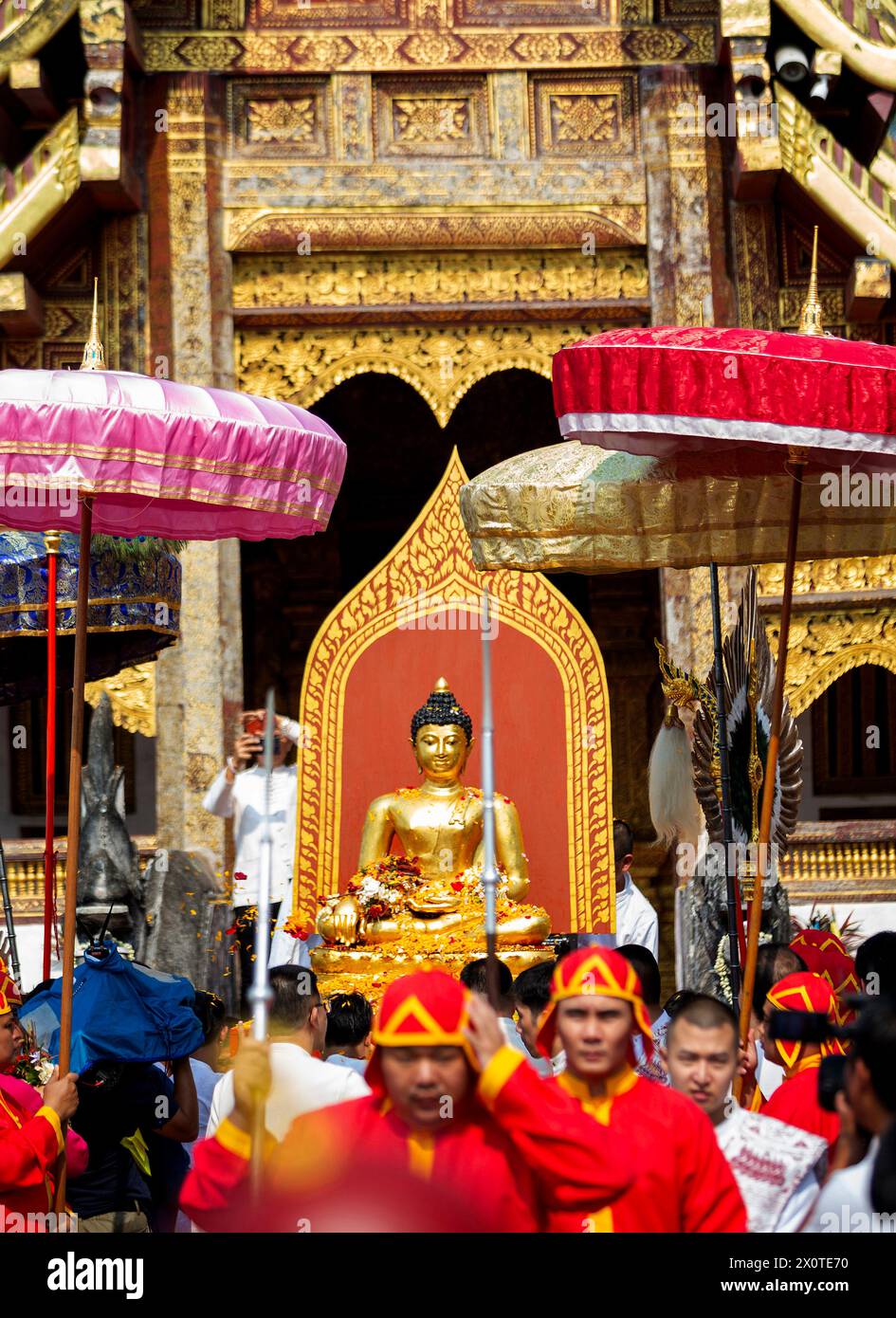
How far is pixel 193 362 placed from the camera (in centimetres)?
1196

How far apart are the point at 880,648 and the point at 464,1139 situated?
8.14 meters

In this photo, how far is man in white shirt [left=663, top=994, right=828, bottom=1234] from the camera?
4.33 metres

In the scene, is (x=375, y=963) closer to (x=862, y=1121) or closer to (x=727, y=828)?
(x=727, y=828)

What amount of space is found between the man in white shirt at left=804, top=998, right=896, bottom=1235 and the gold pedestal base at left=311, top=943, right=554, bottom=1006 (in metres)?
5.17

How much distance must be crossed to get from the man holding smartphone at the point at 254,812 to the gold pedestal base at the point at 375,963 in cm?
78

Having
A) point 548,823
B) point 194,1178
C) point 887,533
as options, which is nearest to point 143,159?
point 548,823

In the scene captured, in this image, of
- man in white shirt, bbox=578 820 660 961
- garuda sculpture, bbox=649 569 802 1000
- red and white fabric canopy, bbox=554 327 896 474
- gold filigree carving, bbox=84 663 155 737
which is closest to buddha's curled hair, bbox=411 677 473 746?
man in white shirt, bbox=578 820 660 961

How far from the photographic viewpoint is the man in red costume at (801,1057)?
5.05m

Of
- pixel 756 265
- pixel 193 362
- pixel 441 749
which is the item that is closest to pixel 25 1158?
pixel 441 749

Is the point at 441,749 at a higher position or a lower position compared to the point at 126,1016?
higher

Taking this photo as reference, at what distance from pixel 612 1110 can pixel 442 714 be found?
19.6ft

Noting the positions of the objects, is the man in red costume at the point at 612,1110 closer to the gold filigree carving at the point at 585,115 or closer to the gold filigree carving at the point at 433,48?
the gold filigree carving at the point at 585,115

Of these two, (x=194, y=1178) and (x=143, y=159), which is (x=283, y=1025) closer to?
(x=194, y=1178)

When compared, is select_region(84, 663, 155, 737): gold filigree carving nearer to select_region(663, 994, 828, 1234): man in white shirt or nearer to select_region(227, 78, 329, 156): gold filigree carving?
select_region(227, 78, 329, 156): gold filigree carving
